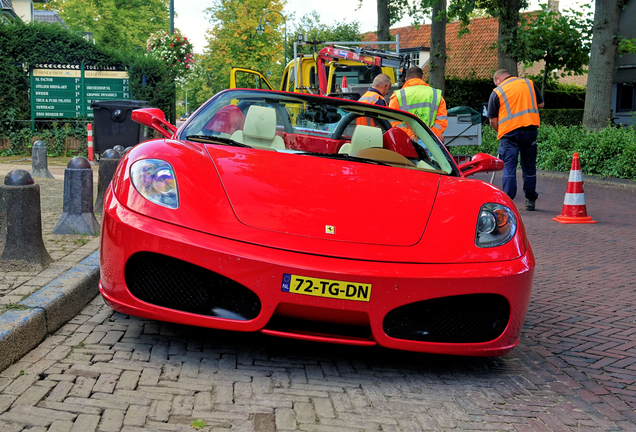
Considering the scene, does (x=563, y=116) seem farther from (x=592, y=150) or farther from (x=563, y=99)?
(x=592, y=150)

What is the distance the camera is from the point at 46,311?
3434 mm

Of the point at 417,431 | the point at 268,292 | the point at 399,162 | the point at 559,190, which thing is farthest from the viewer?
the point at 559,190

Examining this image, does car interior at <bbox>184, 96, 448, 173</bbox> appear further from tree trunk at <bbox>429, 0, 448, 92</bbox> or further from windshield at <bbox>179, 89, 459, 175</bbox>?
tree trunk at <bbox>429, 0, 448, 92</bbox>

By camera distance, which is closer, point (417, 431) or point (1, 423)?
point (1, 423)

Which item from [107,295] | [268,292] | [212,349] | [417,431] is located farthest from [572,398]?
[107,295]

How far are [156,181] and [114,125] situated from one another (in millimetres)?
11996

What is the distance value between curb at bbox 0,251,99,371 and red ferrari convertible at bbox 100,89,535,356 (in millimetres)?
415

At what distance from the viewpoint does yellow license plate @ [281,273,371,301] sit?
9.31 ft

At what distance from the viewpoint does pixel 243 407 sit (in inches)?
105

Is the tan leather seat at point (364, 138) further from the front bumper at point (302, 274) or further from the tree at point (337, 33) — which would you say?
the tree at point (337, 33)

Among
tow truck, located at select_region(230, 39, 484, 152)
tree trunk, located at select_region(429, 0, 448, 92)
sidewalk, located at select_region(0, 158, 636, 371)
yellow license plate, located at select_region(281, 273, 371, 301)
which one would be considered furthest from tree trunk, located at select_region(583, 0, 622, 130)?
yellow license plate, located at select_region(281, 273, 371, 301)

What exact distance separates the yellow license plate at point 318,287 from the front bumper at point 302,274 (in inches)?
0.7

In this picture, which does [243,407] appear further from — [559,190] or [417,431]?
[559,190]

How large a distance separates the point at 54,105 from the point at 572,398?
16.6 m
